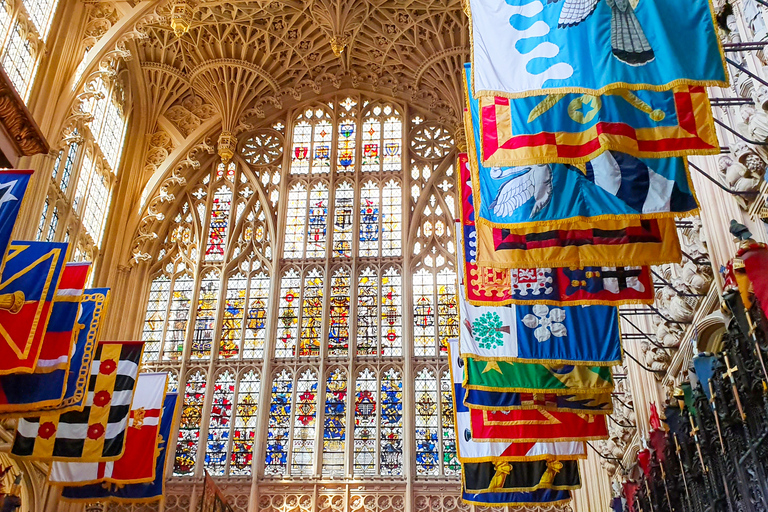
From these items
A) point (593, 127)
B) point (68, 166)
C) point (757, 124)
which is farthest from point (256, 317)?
point (757, 124)

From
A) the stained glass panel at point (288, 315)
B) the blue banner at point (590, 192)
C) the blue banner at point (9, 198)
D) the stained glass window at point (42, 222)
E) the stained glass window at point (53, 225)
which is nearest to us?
the blue banner at point (590, 192)

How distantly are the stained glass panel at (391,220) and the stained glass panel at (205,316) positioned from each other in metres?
4.96

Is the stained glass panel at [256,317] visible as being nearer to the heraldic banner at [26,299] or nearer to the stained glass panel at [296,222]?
the stained glass panel at [296,222]

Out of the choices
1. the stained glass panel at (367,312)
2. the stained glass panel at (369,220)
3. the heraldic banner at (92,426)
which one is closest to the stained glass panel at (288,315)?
the stained glass panel at (367,312)

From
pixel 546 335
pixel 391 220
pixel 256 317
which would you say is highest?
pixel 391 220

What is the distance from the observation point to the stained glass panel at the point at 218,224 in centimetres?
2369

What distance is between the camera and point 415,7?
23891mm

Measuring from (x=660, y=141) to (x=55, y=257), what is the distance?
8.25 m

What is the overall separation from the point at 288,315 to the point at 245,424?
3.26m

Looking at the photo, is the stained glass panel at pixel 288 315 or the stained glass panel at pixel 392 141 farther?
the stained glass panel at pixel 392 141

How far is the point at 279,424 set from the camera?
68.4 ft

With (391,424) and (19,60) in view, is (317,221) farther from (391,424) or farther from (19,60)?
(19,60)

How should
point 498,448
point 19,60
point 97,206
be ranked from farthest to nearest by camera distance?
point 97,206 → point 19,60 → point 498,448

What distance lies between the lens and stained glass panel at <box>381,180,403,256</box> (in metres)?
23.3
